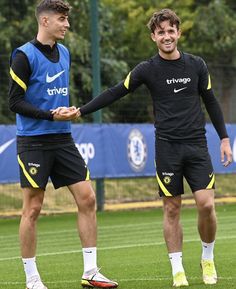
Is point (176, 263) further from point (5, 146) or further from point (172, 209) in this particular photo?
point (5, 146)

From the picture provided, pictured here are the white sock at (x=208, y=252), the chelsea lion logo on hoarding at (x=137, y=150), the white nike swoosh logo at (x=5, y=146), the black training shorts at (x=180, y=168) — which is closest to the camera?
the black training shorts at (x=180, y=168)

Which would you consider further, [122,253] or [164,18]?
[122,253]

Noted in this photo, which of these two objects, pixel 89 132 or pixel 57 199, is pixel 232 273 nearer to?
pixel 89 132

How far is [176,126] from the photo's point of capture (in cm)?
855

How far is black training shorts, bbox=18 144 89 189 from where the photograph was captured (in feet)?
27.9

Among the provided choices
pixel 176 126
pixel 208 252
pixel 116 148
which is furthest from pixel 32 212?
pixel 116 148

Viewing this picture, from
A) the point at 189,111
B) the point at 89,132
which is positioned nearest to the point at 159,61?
the point at 189,111

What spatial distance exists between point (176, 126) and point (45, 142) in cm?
108

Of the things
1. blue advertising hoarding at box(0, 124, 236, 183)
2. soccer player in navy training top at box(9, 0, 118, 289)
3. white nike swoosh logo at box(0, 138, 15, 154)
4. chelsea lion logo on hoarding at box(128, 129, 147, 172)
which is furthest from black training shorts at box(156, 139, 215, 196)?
chelsea lion logo on hoarding at box(128, 129, 147, 172)

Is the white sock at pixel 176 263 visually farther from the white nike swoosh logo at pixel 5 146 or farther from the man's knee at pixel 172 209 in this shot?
the white nike swoosh logo at pixel 5 146

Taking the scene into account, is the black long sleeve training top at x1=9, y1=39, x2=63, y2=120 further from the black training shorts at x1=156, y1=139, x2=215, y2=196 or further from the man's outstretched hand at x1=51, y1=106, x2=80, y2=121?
the black training shorts at x1=156, y1=139, x2=215, y2=196

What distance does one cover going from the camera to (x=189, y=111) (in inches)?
338

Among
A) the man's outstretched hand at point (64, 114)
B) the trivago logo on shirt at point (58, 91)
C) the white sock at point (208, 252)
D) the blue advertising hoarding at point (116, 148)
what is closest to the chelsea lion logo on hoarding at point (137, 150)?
the blue advertising hoarding at point (116, 148)

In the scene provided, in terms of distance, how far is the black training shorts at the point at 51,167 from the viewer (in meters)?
8.51
